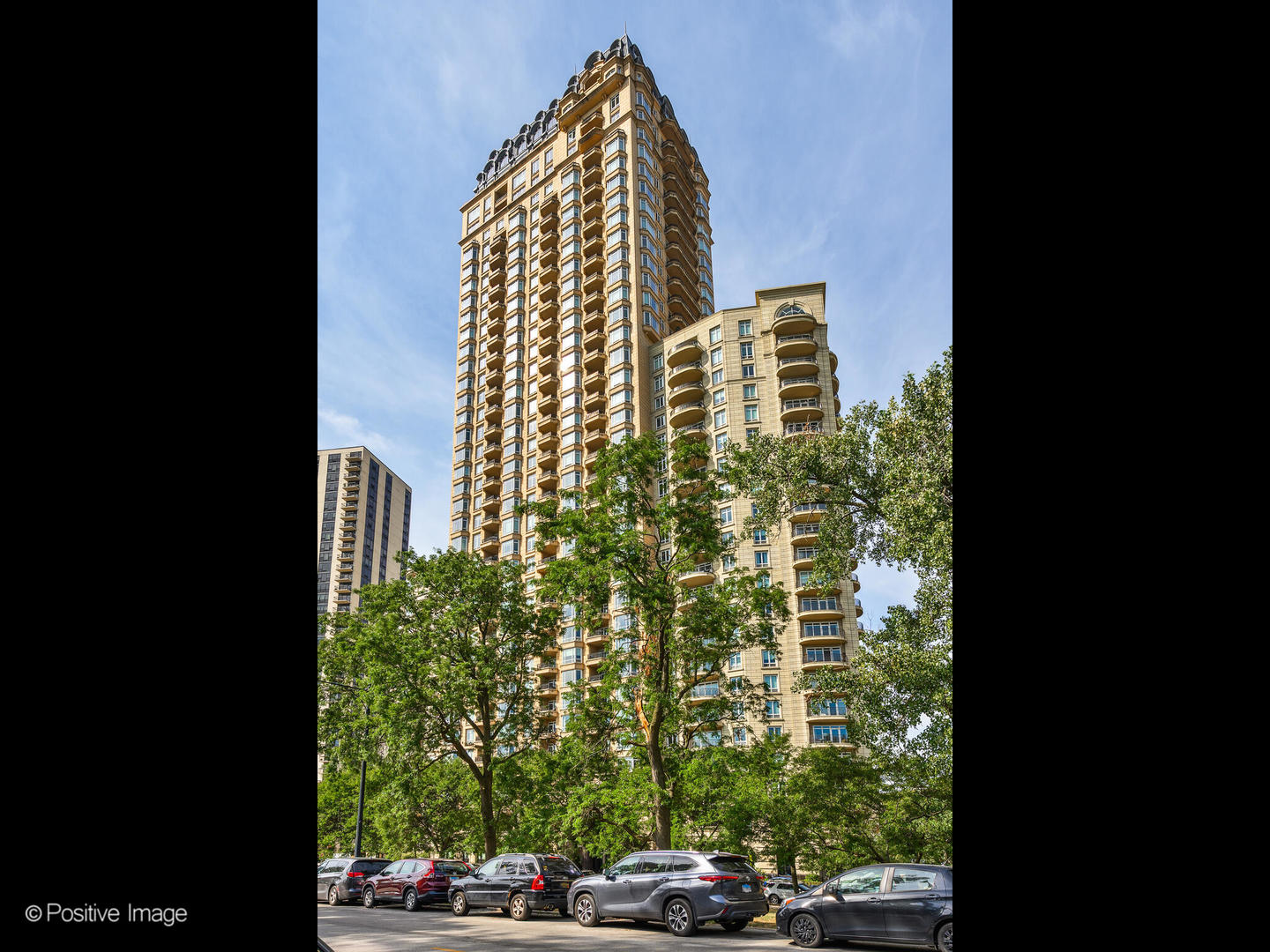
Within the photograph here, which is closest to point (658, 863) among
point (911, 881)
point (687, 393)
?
point (911, 881)

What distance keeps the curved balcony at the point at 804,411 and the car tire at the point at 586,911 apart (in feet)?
145

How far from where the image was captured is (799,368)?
57.5 meters

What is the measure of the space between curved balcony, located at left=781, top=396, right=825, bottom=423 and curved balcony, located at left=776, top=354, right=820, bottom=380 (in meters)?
1.86

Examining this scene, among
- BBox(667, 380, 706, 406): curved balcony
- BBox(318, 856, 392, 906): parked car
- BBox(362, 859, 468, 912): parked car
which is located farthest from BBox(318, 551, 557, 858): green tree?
BBox(667, 380, 706, 406): curved balcony

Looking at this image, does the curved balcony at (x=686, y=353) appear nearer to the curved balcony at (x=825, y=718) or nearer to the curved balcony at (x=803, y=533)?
the curved balcony at (x=803, y=533)

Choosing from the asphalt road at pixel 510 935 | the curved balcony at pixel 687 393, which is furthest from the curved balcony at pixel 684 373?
the asphalt road at pixel 510 935

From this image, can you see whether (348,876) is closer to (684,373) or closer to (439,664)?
(439,664)

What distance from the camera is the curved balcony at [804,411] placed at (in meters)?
56.5

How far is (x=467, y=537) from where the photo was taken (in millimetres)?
72562

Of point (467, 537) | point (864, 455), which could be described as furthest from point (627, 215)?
point (864, 455)

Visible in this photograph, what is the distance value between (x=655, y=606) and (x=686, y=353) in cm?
4337

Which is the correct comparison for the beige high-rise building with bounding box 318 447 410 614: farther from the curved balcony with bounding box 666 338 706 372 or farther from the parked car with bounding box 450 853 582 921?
the parked car with bounding box 450 853 582 921
